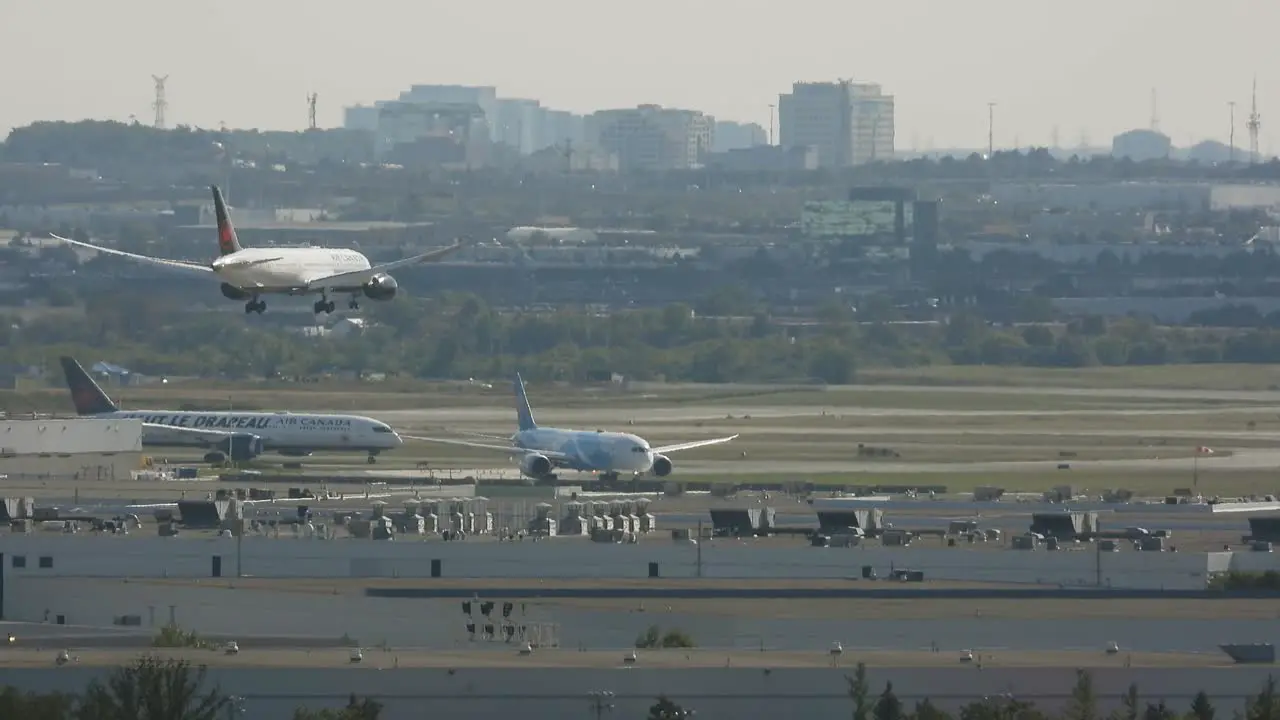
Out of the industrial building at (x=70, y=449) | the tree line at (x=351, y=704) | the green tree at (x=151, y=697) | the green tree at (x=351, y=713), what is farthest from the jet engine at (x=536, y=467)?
the green tree at (x=151, y=697)

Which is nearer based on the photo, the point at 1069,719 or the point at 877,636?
the point at 1069,719

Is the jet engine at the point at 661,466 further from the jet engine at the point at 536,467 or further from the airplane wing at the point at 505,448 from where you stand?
the jet engine at the point at 536,467

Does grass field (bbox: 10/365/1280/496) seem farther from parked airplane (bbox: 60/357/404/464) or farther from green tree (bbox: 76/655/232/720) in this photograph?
green tree (bbox: 76/655/232/720)

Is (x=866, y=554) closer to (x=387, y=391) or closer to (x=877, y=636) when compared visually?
(x=877, y=636)

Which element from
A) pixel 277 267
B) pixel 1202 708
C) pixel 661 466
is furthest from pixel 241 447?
pixel 1202 708

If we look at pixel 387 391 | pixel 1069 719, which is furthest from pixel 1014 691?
pixel 387 391

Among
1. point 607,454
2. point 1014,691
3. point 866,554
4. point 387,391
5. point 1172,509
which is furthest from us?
point 387,391
